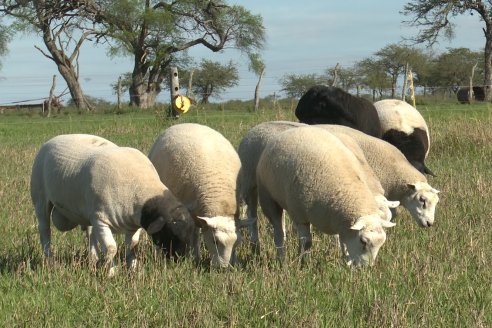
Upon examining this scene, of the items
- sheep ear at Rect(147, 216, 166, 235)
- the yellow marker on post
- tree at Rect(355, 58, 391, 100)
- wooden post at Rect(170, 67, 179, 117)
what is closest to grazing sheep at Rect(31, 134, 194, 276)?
sheep ear at Rect(147, 216, 166, 235)

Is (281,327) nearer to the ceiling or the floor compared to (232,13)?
nearer to the floor

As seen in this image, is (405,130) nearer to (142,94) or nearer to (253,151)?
(253,151)

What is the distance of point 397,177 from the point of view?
798 cm

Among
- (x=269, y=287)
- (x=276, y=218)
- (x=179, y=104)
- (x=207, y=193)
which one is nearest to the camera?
(x=269, y=287)

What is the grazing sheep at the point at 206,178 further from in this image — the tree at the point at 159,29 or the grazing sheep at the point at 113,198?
the tree at the point at 159,29

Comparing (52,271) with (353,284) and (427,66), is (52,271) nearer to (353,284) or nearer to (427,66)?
(353,284)

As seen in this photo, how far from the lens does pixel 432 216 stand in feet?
24.9

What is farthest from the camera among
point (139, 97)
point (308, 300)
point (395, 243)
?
point (139, 97)

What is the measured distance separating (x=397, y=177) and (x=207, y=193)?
2.35 meters

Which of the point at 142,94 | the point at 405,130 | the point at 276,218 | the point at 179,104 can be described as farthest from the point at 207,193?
the point at 142,94

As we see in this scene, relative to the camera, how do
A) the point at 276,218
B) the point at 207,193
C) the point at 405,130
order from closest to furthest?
the point at 207,193, the point at 276,218, the point at 405,130

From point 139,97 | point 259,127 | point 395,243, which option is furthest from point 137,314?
point 139,97

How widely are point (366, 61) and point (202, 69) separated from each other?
16.0 metres

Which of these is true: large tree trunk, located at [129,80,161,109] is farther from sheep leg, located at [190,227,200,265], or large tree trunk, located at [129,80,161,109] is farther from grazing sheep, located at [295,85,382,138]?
sheep leg, located at [190,227,200,265]
